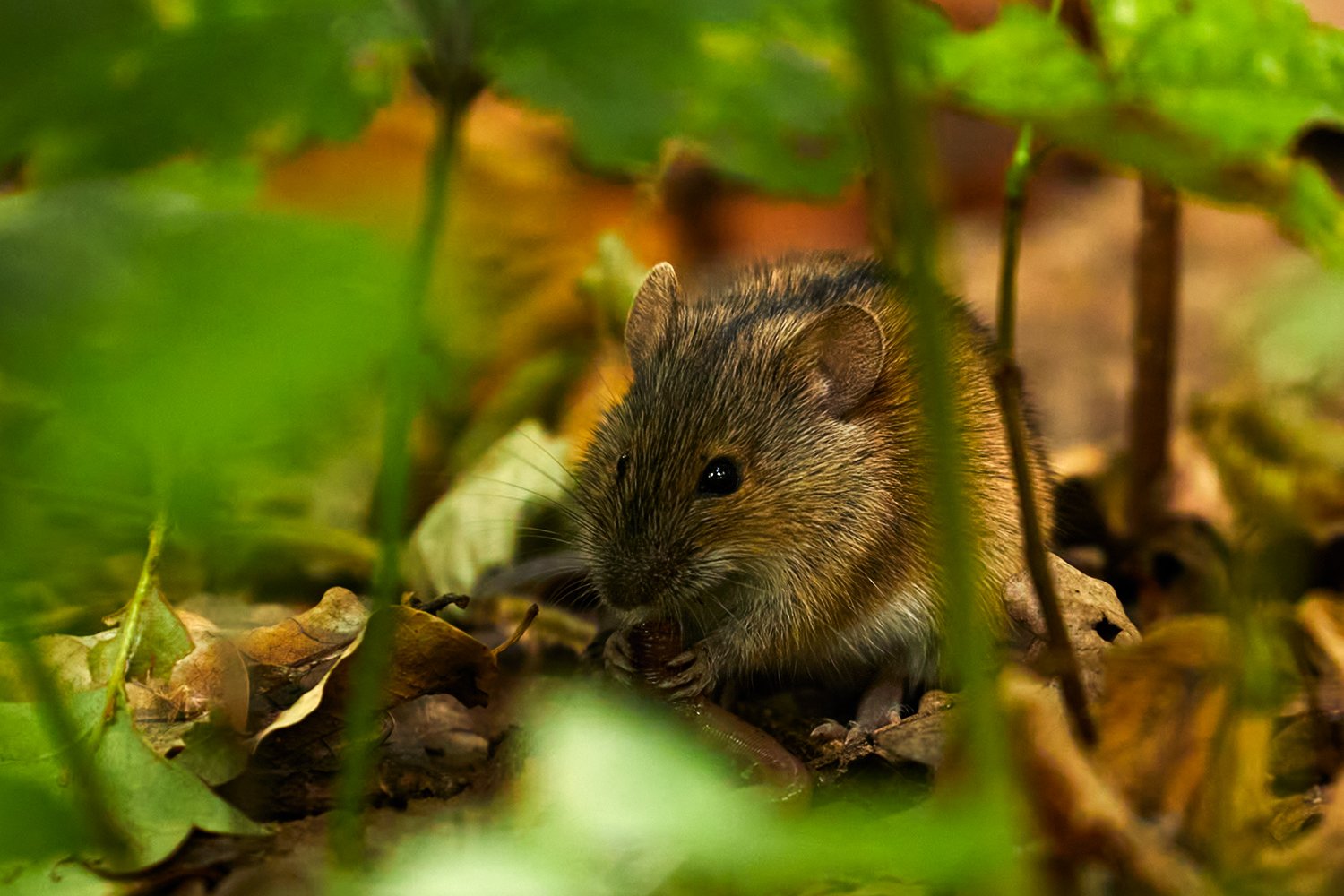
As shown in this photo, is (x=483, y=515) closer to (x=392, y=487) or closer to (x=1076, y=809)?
(x=392, y=487)

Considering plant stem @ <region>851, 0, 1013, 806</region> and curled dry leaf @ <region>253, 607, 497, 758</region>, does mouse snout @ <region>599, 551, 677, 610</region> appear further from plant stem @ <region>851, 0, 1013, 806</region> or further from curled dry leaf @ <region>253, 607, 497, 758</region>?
plant stem @ <region>851, 0, 1013, 806</region>

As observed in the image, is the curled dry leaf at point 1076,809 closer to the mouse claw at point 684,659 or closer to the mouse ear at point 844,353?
the mouse claw at point 684,659

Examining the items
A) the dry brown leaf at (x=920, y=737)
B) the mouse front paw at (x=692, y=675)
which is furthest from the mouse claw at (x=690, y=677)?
the dry brown leaf at (x=920, y=737)

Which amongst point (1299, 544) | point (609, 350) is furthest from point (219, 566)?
A: point (1299, 544)

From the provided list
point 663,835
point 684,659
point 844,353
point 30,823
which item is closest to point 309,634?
point 684,659

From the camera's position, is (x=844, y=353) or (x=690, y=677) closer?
(x=690, y=677)

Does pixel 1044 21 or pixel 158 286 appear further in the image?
pixel 1044 21

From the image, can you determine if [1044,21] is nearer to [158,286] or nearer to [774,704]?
[774,704]
